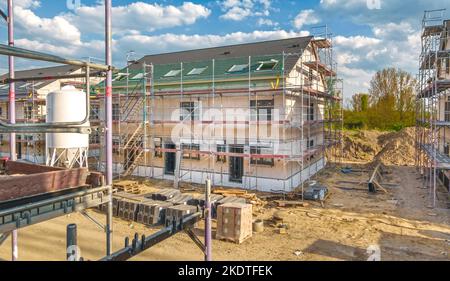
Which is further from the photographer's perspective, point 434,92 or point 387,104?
point 387,104

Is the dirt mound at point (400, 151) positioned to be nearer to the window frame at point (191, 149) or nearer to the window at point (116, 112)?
the window frame at point (191, 149)

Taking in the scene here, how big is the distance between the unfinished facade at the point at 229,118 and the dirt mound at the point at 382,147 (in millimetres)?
8809

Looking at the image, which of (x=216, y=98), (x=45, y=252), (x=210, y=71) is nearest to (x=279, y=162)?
(x=216, y=98)

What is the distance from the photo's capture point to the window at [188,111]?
808 inches

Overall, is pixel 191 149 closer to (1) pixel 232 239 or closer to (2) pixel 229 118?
(2) pixel 229 118

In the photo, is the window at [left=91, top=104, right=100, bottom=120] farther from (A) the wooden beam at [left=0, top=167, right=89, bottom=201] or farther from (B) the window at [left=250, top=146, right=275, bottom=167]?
(A) the wooden beam at [left=0, top=167, right=89, bottom=201]

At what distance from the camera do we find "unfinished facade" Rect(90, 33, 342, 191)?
59.4 feet

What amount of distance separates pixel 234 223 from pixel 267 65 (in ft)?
37.5

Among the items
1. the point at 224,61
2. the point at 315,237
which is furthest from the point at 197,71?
the point at 315,237

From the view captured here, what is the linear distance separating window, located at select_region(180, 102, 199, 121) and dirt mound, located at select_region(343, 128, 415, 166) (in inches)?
693

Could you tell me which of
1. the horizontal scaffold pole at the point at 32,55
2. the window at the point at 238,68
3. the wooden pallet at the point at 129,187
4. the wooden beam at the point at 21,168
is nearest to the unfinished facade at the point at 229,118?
the window at the point at 238,68

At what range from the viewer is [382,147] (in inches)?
1323

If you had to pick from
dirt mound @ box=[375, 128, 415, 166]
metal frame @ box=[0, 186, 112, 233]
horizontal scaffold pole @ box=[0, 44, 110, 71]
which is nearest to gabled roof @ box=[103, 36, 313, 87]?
dirt mound @ box=[375, 128, 415, 166]
